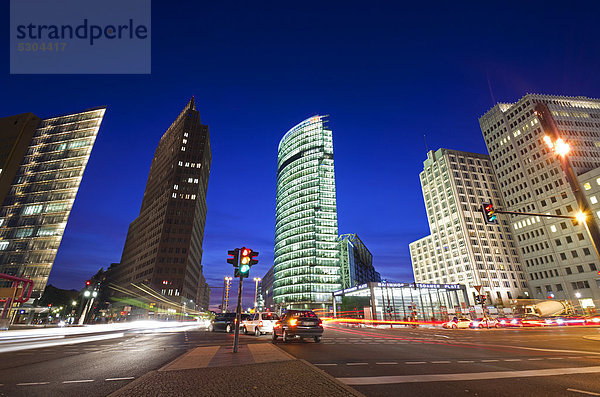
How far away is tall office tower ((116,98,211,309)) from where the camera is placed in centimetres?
9656

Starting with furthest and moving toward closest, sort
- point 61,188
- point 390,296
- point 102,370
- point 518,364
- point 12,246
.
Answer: point 61,188 < point 12,246 < point 390,296 < point 518,364 < point 102,370

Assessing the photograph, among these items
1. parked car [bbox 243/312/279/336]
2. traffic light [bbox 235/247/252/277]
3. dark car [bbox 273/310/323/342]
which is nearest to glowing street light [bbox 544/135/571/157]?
dark car [bbox 273/310/323/342]

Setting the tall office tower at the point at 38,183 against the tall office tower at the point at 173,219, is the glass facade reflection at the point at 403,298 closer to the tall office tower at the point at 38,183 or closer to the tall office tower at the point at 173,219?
the tall office tower at the point at 173,219

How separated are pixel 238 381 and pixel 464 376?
16.9 feet

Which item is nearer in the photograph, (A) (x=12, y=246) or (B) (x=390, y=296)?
(B) (x=390, y=296)

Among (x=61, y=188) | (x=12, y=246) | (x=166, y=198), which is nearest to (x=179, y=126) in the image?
(x=166, y=198)

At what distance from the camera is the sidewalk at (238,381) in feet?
15.4

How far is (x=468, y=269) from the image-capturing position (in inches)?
3615

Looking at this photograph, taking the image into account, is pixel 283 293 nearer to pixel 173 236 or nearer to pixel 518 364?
pixel 173 236

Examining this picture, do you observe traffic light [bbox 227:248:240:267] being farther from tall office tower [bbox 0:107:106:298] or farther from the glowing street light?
tall office tower [bbox 0:107:106:298]

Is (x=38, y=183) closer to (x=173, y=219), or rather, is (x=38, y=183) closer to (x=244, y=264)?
(x=173, y=219)

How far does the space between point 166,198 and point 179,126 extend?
4362cm

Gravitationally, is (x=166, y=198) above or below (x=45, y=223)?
above

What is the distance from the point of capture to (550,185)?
255 feet
